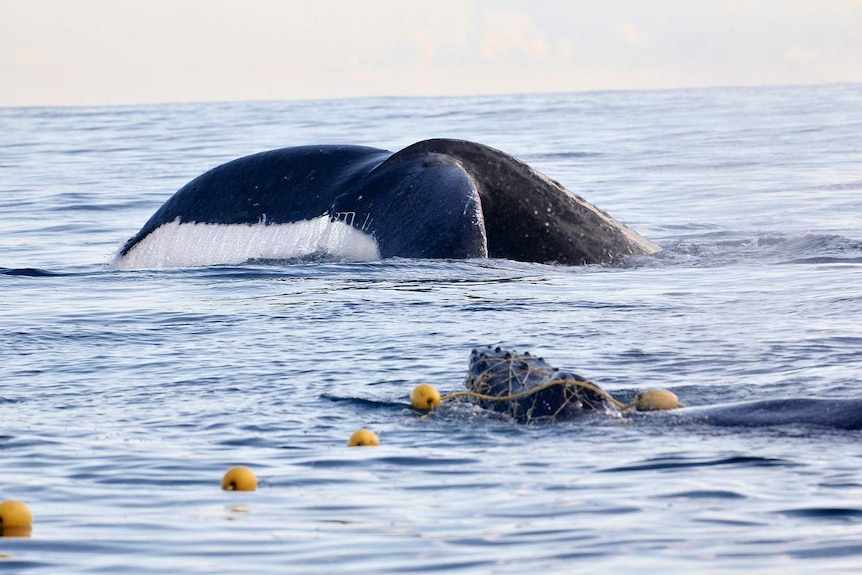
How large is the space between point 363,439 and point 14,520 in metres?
1.84

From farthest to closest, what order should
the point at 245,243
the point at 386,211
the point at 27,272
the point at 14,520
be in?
the point at 27,272 → the point at 245,243 → the point at 386,211 → the point at 14,520

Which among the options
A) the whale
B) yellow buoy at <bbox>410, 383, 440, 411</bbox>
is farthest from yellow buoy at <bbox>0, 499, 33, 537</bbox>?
the whale

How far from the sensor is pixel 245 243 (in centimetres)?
1234

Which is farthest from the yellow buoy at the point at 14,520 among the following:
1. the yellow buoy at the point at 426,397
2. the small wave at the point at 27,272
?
the small wave at the point at 27,272

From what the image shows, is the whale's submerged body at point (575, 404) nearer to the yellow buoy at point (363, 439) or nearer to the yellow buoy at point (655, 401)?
the yellow buoy at point (655, 401)

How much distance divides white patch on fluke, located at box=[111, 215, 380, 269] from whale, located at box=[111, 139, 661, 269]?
0.01 metres

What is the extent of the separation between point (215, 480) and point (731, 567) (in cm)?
248

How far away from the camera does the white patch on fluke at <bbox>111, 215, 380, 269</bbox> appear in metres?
11.8

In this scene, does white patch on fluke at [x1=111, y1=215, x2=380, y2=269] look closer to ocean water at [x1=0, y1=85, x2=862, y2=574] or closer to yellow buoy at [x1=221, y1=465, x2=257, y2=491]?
ocean water at [x1=0, y1=85, x2=862, y2=574]

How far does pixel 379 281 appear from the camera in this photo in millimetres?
11797

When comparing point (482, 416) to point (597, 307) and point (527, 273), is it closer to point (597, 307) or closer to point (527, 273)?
point (597, 307)

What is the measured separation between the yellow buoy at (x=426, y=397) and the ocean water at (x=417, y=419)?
9cm

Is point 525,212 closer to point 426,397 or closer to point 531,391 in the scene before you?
point 426,397

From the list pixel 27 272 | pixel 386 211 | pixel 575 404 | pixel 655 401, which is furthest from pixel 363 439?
pixel 27 272
